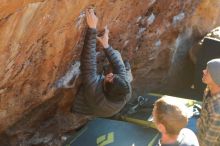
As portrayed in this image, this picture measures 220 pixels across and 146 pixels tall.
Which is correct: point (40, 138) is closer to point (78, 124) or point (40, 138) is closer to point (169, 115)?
point (78, 124)

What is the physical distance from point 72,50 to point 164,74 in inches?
117

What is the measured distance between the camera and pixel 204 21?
7.69m

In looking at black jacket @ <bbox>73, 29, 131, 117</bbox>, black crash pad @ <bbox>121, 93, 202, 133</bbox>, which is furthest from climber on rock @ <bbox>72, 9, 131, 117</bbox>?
black crash pad @ <bbox>121, 93, 202, 133</bbox>

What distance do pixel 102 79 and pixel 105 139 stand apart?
Result: 3.41 ft

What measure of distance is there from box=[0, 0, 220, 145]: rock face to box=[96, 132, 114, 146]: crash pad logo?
1.68 ft

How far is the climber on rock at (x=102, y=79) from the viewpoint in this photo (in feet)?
14.0

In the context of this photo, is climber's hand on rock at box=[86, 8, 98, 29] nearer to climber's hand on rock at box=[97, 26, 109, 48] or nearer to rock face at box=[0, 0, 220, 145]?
rock face at box=[0, 0, 220, 145]

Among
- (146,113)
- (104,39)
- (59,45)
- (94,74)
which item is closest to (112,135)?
(146,113)

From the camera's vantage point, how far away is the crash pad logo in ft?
17.0

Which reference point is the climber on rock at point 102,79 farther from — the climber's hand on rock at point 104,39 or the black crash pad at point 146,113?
the black crash pad at point 146,113

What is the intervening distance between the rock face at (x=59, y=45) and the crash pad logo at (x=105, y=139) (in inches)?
20.2

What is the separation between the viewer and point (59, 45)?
13.5 feet

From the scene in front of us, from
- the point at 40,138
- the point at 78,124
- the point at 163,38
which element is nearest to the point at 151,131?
the point at 78,124

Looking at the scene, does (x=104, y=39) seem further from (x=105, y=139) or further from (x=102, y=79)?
(x=105, y=139)
